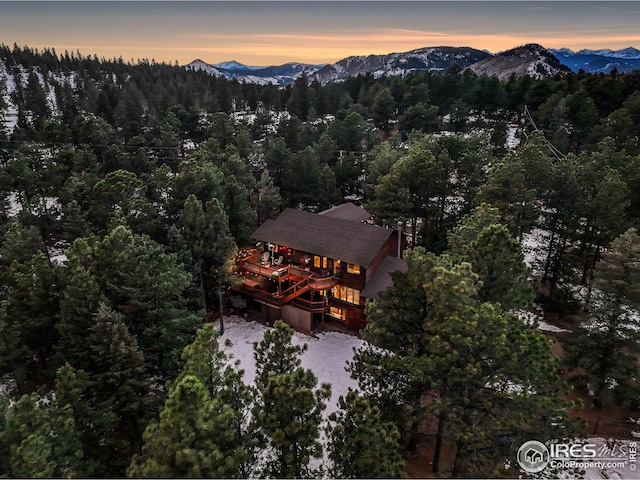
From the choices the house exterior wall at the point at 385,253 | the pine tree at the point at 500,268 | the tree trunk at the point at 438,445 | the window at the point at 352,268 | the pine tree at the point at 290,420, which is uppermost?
the pine tree at the point at 500,268

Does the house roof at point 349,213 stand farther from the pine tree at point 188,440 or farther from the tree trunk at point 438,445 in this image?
the pine tree at point 188,440

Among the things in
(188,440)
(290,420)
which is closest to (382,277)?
(290,420)

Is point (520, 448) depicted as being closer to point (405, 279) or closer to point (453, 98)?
point (405, 279)

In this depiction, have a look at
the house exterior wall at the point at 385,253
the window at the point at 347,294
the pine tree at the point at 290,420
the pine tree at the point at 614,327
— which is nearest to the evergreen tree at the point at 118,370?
the pine tree at the point at 290,420

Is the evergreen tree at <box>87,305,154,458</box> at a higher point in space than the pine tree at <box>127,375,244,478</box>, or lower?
lower

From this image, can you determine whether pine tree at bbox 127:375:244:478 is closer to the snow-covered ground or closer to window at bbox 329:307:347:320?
the snow-covered ground

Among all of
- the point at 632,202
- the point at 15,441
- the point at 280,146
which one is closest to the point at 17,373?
the point at 15,441

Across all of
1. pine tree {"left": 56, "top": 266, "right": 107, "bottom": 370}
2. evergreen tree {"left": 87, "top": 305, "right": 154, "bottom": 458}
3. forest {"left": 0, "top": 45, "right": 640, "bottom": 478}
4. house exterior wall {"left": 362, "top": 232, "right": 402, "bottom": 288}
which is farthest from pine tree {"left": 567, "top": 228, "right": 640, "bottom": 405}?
pine tree {"left": 56, "top": 266, "right": 107, "bottom": 370}
